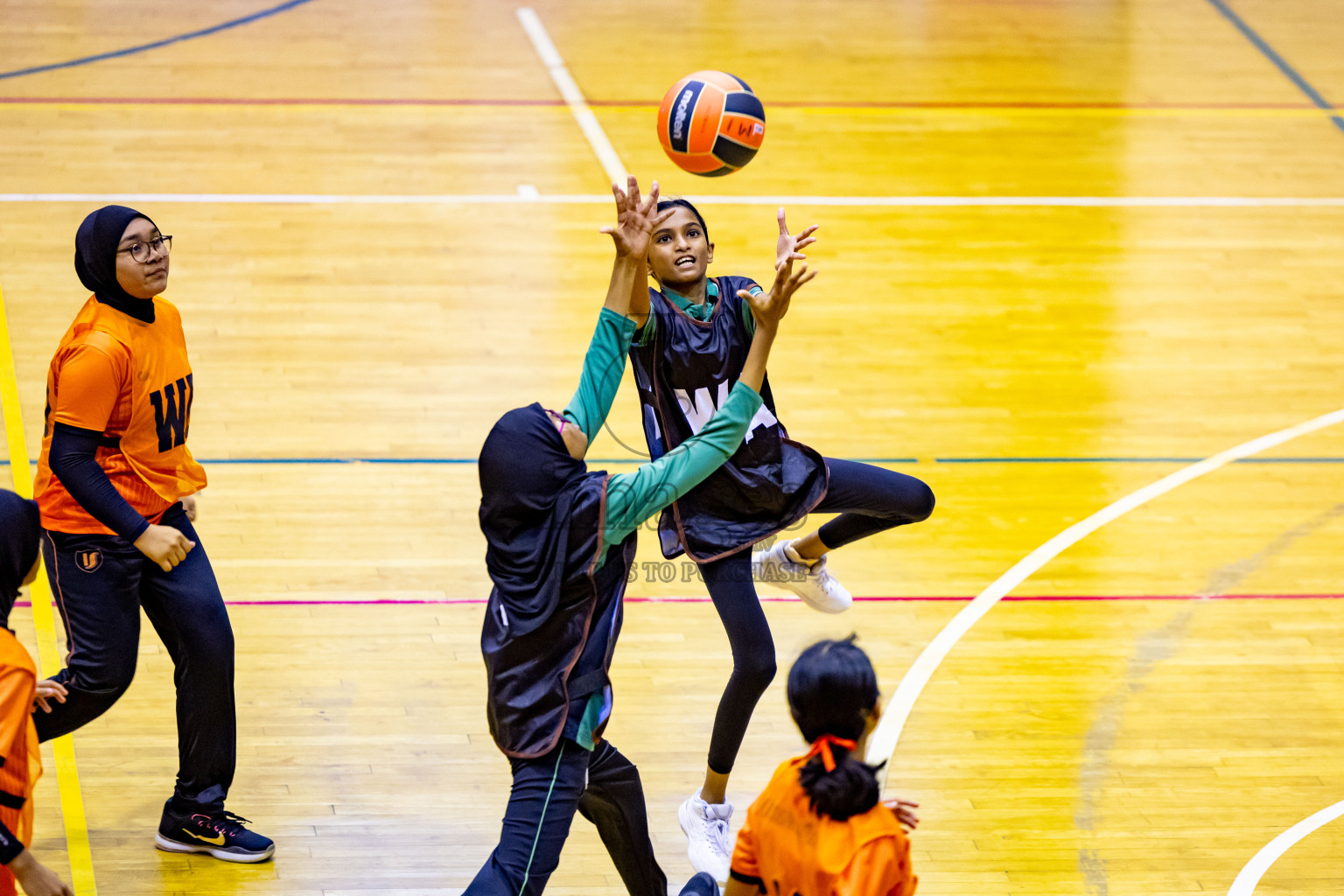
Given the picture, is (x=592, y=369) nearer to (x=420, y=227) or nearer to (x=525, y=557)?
(x=525, y=557)

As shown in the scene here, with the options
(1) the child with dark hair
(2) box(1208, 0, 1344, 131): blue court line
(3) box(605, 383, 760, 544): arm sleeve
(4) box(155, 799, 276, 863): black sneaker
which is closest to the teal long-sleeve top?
(3) box(605, 383, 760, 544): arm sleeve

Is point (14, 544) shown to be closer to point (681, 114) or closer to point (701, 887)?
point (701, 887)

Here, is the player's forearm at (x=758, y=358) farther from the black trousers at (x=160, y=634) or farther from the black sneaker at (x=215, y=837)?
the black sneaker at (x=215, y=837)

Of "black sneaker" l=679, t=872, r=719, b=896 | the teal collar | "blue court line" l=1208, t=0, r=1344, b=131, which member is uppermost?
the teal collar

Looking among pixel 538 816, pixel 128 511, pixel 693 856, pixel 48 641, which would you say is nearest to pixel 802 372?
pixel 693 856

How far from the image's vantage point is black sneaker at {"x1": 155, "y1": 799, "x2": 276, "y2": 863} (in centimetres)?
425

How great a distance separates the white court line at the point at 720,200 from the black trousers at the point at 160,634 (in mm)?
5130

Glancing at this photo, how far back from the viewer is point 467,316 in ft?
25.7

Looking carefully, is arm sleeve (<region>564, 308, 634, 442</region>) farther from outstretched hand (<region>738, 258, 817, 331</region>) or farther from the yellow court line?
the yellow court line

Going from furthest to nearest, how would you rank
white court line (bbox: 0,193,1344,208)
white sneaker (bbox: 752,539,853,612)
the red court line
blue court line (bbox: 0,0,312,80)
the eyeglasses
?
1. blue court line (bbox: 0,0,312,80)
2. the red court line
3. white court line (bbox: 0,193,1344,208)
4. white sneaker (bbox: 752,539,853,612)
5. the eyeglasses

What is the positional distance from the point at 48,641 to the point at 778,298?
3.21 m

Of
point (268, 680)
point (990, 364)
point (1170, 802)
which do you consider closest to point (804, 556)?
point (1170, 802)

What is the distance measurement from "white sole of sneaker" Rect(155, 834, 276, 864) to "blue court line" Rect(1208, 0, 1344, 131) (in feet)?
30.7

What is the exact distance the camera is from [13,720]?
3145mm
